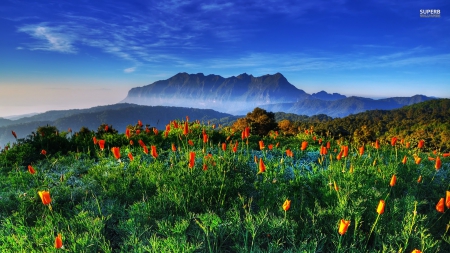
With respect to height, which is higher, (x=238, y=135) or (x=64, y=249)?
(x=238, y=135)

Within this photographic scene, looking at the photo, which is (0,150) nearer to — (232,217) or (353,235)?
(232,217)

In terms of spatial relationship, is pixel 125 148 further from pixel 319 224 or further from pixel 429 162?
pixel 429 162

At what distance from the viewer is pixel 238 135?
9.55 metres

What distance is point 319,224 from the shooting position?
373 centimetres

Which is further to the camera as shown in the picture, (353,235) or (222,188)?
(222,188)

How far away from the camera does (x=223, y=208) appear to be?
4219 millimetres

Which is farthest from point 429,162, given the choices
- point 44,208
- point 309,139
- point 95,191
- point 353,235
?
point 44,208

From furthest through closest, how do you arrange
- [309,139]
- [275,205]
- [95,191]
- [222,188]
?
[309,139] → [95,191] → [222,188] → [275,205]

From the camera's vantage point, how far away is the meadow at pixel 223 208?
10.8ft

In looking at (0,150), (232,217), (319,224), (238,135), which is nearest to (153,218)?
(232,217)

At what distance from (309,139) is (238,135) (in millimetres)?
2304

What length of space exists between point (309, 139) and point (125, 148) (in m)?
5.65

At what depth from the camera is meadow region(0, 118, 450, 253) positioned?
10.8 feet

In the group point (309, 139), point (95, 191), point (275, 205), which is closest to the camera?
point (275, 205)
